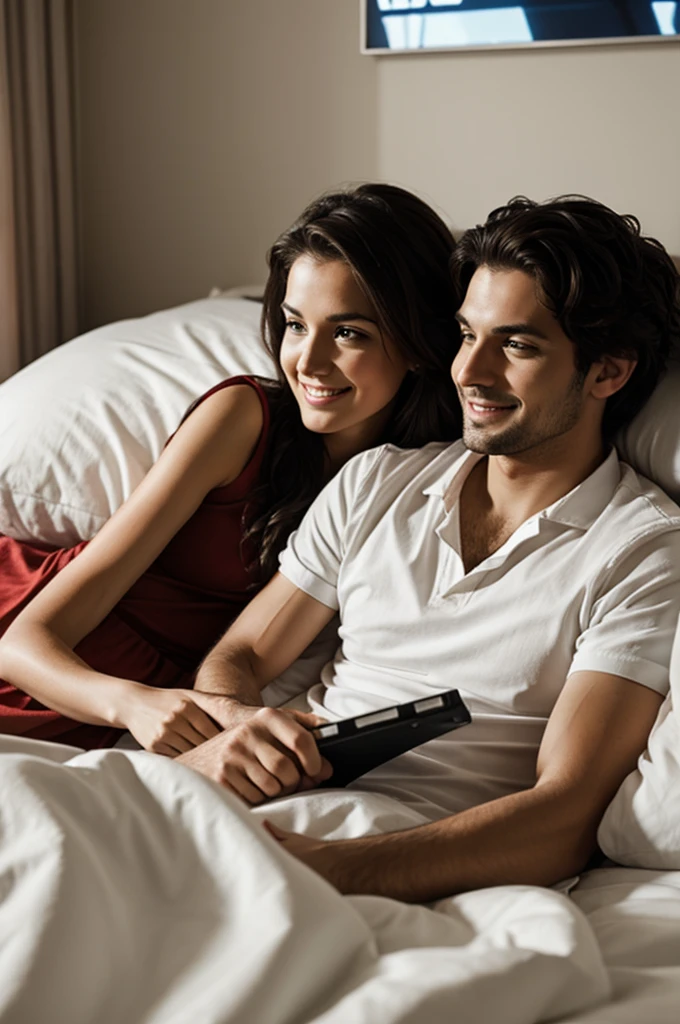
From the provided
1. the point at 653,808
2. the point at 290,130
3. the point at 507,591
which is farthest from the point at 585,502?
the point at 290,130

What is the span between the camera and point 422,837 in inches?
43.4

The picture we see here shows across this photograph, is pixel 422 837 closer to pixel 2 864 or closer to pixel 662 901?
pixel 662 901

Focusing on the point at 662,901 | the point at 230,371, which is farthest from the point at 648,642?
the point at 230,371

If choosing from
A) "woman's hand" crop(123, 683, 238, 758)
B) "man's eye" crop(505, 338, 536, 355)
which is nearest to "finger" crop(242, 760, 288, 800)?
"woman's hand" crop(123, 683, 238, 758)

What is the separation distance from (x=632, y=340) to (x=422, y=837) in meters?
0.63

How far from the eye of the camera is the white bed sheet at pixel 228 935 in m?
0.77

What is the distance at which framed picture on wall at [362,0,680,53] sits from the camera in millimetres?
2037

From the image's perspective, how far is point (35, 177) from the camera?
2479mm

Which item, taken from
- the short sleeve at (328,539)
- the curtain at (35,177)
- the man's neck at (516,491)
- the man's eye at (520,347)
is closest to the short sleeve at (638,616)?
the man's neck at (516,491)

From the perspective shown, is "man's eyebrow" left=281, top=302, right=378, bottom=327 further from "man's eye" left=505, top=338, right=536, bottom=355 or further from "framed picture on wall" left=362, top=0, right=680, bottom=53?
"framed picture on wall" left=362, top=0, right=680, bottom=53

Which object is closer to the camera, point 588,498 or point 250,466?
point 588,498

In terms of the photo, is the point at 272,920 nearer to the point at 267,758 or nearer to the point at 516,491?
the point at 267,758

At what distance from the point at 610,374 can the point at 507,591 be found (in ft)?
0.99

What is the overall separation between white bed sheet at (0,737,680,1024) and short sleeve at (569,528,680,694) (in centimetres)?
27
